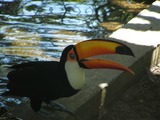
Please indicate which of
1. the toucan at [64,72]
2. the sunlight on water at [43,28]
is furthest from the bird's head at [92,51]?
the sunlight on water at [43,28]

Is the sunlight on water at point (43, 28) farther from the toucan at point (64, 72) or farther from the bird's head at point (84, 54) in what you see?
the bird's head at point (84, 54)

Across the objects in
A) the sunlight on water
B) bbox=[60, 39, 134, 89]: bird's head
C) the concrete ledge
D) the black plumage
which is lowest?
the sunlight on water

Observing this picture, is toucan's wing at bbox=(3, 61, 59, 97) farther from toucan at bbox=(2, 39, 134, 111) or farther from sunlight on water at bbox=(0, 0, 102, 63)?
sunlight on water at bbox=(0, 0, 102, 63)

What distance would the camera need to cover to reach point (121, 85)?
4.73 metres

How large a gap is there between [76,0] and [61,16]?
1.22m

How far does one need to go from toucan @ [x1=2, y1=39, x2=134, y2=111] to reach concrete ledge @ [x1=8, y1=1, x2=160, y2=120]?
0.27m

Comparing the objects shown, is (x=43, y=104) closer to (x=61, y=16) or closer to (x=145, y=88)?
(x=145, y=88)

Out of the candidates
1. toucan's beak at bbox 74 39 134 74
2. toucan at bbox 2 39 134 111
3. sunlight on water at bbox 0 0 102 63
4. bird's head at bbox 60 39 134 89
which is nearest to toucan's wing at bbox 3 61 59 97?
toucan at bbox 2 39 134 111

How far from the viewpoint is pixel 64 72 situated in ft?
11.8

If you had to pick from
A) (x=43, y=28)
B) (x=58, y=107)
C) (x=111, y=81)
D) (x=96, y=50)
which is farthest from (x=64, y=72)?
(x=43, y=28)

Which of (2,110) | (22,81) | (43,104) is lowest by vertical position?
(2,110)

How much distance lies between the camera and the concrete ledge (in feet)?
13.0

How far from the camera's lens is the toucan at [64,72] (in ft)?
11.6

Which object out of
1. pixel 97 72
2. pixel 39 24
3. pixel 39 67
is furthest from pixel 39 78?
pixel 39 24
